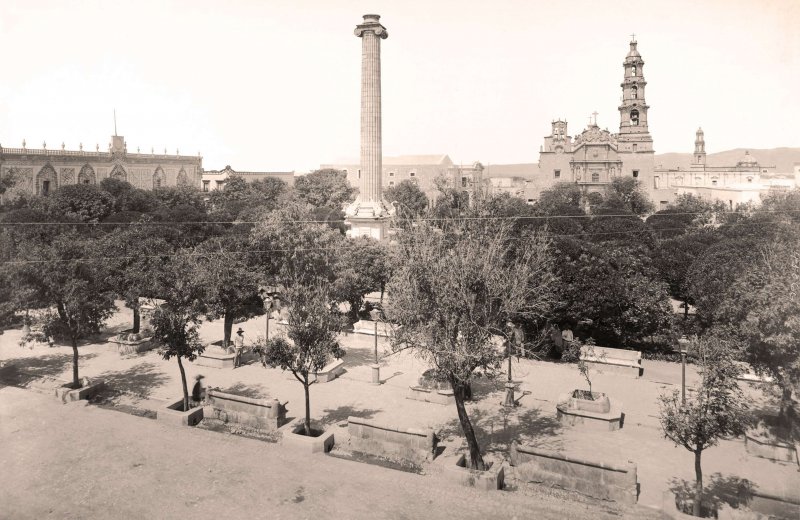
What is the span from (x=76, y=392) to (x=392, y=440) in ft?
30.4

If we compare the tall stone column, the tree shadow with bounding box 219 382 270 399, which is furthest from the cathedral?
the tree shadow with bounding box 219 382 270 399

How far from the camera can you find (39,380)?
17.7m

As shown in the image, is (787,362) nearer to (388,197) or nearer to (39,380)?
(39,380)

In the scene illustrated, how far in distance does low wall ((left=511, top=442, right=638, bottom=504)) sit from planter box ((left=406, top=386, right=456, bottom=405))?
4.49 m

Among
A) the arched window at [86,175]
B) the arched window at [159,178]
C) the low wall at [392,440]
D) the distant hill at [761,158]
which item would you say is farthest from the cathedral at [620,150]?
the distant hill at [761,158]

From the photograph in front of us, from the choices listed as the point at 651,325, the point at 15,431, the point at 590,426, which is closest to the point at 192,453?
the point at 15,431

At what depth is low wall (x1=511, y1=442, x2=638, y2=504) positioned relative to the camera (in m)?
10.8

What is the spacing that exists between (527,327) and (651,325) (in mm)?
4418

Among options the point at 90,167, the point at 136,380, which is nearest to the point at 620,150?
the point at 90,167

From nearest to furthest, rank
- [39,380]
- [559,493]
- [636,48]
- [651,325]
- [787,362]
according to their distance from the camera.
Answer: [559,493]
[787,362]
[39,380]
[651,325]
[636,48]

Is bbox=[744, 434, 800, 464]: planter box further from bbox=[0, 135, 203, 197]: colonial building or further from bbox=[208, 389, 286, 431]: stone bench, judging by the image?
bbox=[0, 135, 203, 197]: colonial building

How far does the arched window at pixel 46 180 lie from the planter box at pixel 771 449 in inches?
2724

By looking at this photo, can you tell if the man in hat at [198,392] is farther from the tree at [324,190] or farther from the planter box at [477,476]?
the tree at [324,190]

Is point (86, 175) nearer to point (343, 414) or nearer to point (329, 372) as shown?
point (329, 372)
